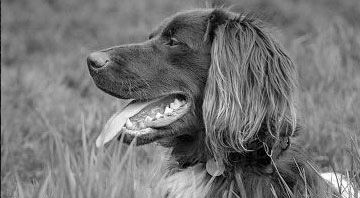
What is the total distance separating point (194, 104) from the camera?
354 cm

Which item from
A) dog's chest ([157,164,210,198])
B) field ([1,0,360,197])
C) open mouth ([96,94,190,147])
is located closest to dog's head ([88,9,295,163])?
open mouth ([96,94,190,147])

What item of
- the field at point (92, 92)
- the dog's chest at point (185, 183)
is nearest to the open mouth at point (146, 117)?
the field at point (92, 92)

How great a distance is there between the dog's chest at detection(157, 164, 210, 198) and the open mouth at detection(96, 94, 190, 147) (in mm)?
272

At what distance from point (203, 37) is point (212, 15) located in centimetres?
16

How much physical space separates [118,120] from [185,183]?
1.64 feet

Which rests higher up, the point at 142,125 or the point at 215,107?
the point at 215,107

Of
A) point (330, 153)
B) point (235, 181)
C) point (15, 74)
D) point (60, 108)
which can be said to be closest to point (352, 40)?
point (330, 153)

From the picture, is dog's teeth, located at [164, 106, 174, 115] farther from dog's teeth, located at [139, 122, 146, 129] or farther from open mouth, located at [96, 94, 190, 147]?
dog's teeth, located at [139, 122, 146, 129]

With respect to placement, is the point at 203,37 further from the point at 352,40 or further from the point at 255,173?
the point at 352,40

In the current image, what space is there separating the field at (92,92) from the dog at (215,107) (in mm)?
249

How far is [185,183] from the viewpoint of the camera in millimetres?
3480

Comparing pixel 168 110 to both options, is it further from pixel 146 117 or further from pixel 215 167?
pixel 215 167

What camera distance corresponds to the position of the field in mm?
2891

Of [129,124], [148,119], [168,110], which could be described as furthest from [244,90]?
[129,124]
